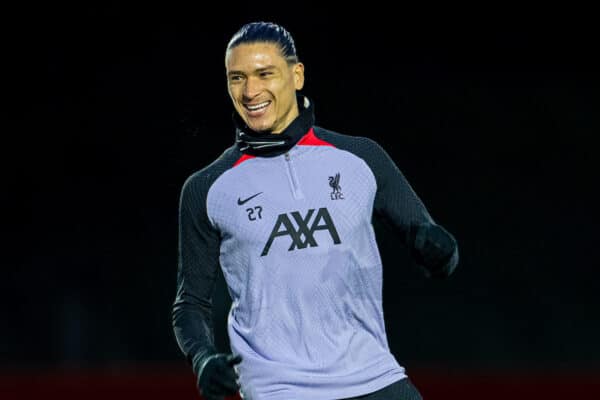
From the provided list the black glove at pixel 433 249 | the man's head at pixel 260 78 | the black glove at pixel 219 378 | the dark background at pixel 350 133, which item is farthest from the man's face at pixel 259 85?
the dark background at pixel 350 133

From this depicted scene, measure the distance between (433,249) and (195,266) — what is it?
0.48 m

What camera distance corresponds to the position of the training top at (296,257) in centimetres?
192

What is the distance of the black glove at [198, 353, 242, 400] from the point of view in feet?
5.92

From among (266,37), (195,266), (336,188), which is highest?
(266,37)

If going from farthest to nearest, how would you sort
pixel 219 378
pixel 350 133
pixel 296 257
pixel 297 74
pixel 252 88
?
1. pixel 350 133
2. pixel 297 74
3. pixel 252 88
4. pixel 296 257
5. pixel 219 378

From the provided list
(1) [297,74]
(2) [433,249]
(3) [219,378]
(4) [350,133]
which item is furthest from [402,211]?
(4) [350,133]

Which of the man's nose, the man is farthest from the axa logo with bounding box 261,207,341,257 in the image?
the man's nose

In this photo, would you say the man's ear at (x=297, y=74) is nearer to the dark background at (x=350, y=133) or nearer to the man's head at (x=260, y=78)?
the man's head at (x=260, y=78)

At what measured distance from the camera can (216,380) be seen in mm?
1817

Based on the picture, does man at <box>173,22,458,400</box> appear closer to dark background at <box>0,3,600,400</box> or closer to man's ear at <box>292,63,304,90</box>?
man's ear at <box>292,63,304,90</box>

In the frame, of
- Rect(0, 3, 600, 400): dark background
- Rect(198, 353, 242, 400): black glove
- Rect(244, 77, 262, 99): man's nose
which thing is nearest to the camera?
Result: Rect(198, 353, 242, 400): black glove

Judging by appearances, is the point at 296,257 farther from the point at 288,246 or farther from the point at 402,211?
the point at 402,211

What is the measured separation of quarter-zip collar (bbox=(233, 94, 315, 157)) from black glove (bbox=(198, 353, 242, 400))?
441 mm

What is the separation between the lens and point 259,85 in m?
2.05
